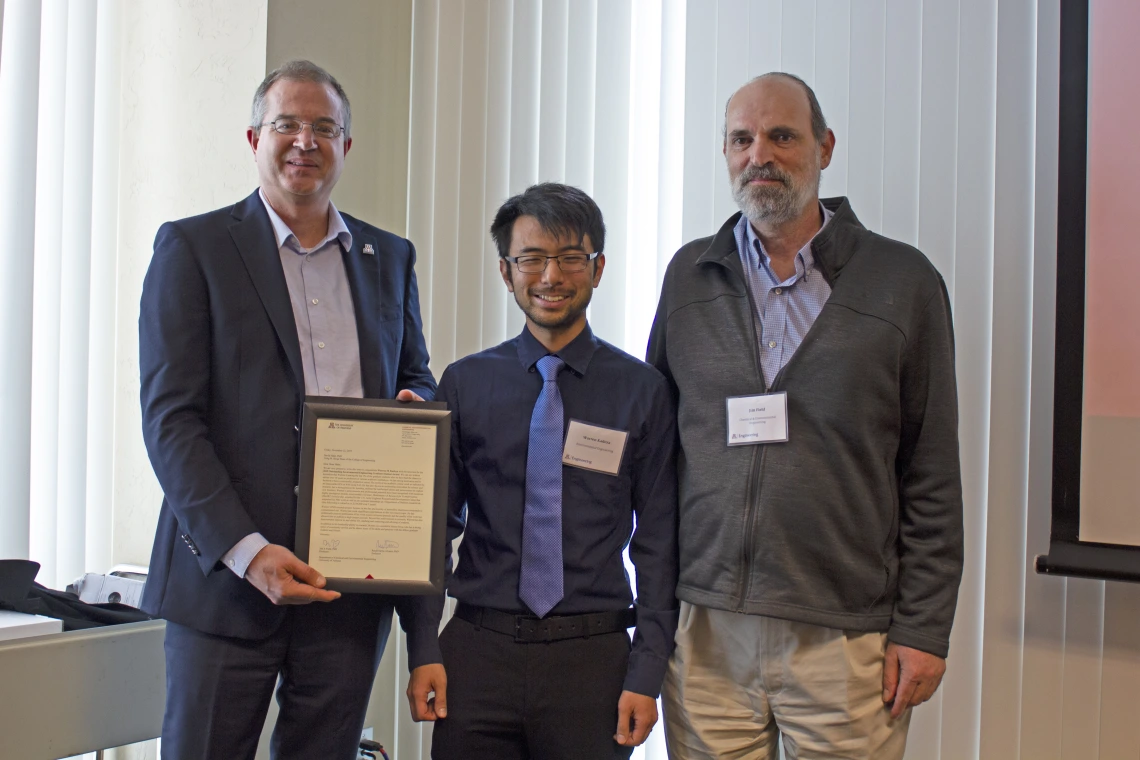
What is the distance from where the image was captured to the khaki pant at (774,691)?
1718mm

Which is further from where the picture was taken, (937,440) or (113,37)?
(113,37)

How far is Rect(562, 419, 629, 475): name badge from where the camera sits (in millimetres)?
1813

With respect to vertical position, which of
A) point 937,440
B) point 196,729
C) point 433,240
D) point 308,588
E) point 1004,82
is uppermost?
point 1004,82

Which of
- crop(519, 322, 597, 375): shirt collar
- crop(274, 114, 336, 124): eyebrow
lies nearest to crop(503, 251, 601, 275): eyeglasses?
crop(519, 322, 597, 375): shirt collar

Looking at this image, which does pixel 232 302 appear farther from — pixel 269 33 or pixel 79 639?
pixel 269 33

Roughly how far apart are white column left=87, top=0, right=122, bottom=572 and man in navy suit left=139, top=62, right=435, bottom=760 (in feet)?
4.07

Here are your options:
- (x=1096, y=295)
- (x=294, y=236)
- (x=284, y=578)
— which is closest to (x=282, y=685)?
(x=284, y=578)

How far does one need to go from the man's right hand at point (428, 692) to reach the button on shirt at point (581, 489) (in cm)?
14

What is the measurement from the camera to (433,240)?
124 inches

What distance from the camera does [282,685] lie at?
187 cm

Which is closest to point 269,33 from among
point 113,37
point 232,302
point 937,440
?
point 113,37

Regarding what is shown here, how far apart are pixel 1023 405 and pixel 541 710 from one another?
4.63ft

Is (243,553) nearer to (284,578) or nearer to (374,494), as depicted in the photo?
(284,578)

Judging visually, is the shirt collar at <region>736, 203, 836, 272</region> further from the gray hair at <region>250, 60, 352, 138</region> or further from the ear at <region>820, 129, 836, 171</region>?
the gray hair at <region>250, 60, 352, 138</region>
